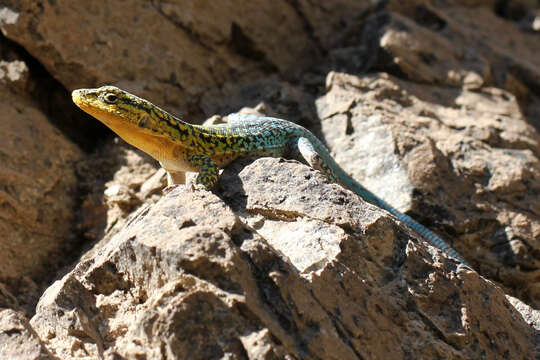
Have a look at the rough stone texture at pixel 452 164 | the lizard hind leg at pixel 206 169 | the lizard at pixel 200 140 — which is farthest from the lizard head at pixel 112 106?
the rough stone texture at pixel 452 164

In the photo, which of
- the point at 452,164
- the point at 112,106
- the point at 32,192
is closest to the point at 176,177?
the point at 112,106

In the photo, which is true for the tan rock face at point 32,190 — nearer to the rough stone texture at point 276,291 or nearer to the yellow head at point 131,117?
the yellow head at point 131,117

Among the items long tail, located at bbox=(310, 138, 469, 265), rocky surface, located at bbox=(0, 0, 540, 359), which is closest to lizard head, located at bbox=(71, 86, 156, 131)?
rocky surface, located at bbox=(0, 0, 540, 359)

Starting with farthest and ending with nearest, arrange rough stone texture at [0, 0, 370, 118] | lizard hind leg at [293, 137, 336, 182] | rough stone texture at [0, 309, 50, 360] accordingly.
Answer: rough stone texture at [0, 0, 370, 118], lizard hind leg at [293, 137, 336, 182], rough stone texture at [0, 309, 50, 360]

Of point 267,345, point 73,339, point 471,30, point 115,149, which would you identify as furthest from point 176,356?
point 471,30

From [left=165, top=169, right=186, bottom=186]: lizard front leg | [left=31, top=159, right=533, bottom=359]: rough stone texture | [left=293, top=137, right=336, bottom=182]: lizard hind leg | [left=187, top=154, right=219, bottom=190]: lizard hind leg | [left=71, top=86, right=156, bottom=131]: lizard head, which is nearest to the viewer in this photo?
[left=31, top=159, right=533, bottom=359]: rough stone texture

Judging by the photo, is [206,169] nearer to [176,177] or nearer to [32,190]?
[176,177]

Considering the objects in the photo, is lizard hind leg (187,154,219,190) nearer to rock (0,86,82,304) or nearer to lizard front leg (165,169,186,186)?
lizard front leg (165,169,186,186)

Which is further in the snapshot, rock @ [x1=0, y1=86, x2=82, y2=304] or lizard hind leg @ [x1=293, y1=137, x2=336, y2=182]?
rock @ [x1=0, y1=86, x2=82, y2=304]
